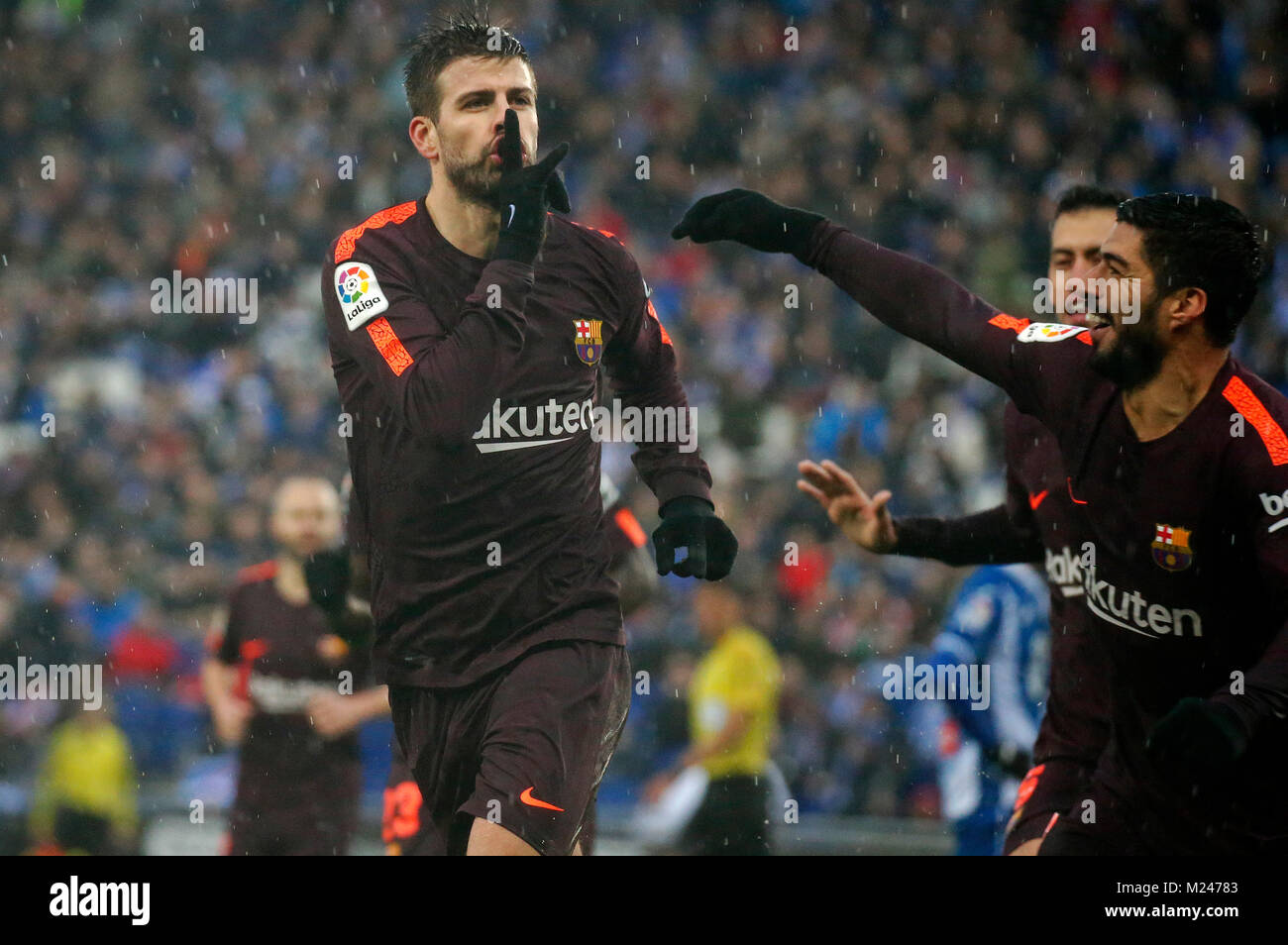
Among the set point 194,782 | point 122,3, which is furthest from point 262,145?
point 194,782

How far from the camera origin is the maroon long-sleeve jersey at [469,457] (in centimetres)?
404

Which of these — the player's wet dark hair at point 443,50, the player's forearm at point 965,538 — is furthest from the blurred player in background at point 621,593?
the player's wet dark hair at point 443,50

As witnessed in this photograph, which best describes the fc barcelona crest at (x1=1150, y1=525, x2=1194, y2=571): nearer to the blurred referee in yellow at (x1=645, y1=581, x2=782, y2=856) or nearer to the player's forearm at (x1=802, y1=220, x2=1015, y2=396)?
the player's forearm at (x1=802, y1=220, x2=1015, y2=396)

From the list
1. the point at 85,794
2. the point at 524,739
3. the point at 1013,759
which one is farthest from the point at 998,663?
the point at 85,794

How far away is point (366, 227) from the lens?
4.25 m

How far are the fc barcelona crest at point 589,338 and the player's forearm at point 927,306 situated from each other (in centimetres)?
74

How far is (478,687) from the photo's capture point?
4.09 m

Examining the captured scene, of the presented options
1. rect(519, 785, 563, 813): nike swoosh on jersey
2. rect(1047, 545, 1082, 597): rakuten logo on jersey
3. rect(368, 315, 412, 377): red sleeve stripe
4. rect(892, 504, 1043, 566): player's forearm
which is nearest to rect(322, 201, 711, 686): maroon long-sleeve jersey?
rect(368, 315, 412, 377): red sleeve stripe

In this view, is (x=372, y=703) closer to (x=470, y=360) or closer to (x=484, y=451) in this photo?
(x=484, y=451)

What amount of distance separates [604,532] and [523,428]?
41cm

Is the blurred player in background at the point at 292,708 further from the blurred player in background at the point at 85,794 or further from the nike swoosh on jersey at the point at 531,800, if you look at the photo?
the nike swoosh on jersey at the point at 531,800

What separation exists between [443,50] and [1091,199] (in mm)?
2181
